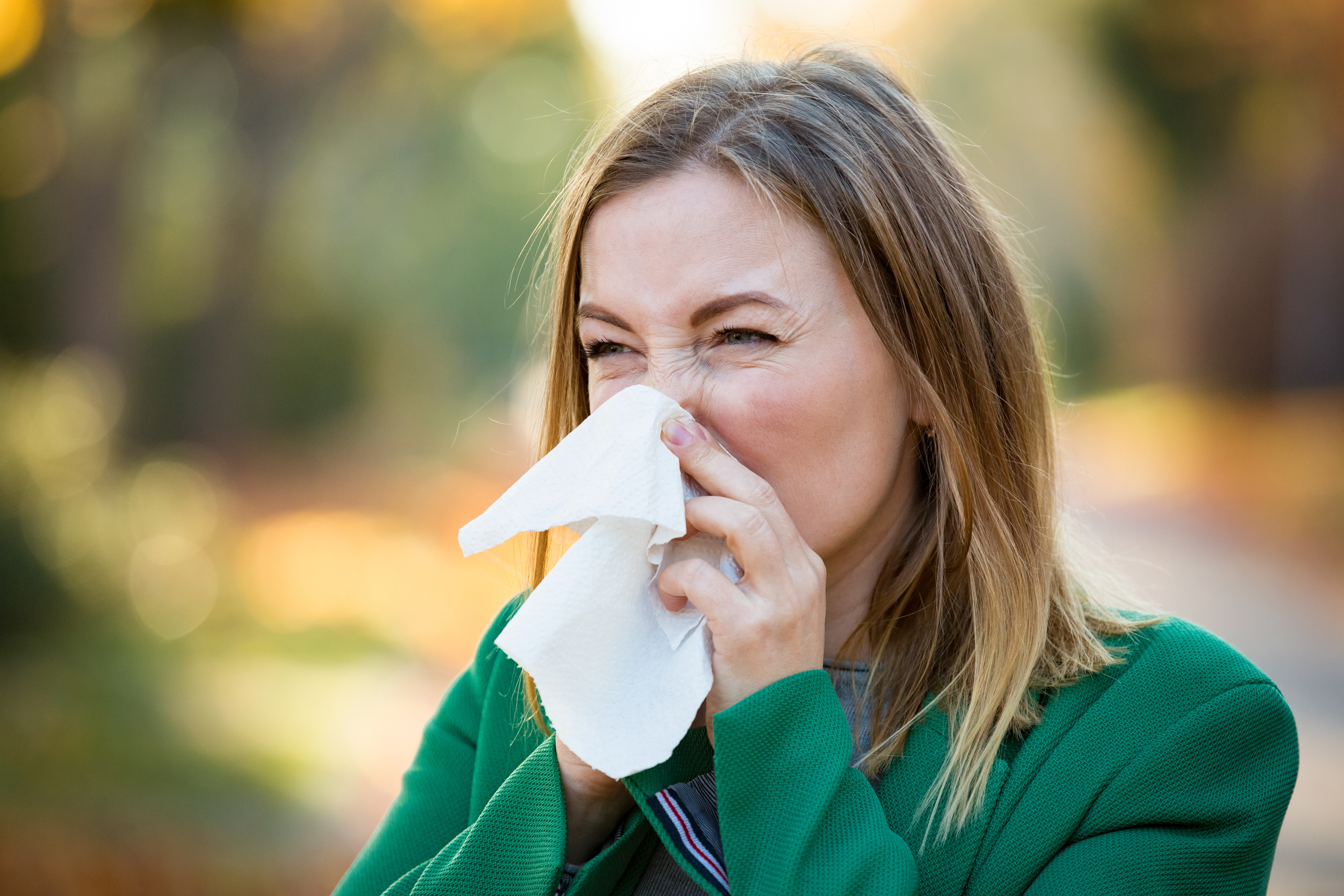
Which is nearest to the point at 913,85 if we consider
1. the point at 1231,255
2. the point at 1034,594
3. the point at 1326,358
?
the point at 1034,594

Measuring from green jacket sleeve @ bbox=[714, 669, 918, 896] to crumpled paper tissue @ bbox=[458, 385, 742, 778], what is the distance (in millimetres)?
86

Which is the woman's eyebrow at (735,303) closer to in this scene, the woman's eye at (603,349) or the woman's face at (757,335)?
the woman's face at (757,335)

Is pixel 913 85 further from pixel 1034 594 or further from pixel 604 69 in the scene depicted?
pixel 604 69

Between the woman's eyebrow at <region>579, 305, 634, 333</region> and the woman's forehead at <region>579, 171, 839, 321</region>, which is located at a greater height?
the woman's forehead at <region>579, 171, 839, 321</region>

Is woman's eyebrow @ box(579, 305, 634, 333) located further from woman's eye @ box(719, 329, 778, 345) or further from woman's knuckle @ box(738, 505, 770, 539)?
woman's knuckle @ box(738, 505, 770, 539)

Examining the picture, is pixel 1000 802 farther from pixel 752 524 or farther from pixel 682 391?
pixel 682 391

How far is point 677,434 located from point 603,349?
31 centimetres

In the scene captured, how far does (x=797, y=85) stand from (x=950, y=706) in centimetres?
101

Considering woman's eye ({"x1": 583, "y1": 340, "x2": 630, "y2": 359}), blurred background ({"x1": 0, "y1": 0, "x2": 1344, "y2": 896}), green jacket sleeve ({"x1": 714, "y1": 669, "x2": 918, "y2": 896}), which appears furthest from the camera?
blurred background ({"x1": 0, "y1": 0, "x2": 1344, "y2": 896})

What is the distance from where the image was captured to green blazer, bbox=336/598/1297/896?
1.40 meters

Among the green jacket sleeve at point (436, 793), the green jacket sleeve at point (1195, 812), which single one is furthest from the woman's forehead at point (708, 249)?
the green jacket sleeve at point (1195, 812)

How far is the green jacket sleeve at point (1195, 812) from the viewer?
143 cm

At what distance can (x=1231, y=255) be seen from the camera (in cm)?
1357

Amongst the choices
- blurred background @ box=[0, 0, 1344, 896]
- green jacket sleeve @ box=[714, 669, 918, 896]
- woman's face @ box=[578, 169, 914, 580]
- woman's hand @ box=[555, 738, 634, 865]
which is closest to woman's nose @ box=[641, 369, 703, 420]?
woman's face @ box=[578, 169, 914, 580]
